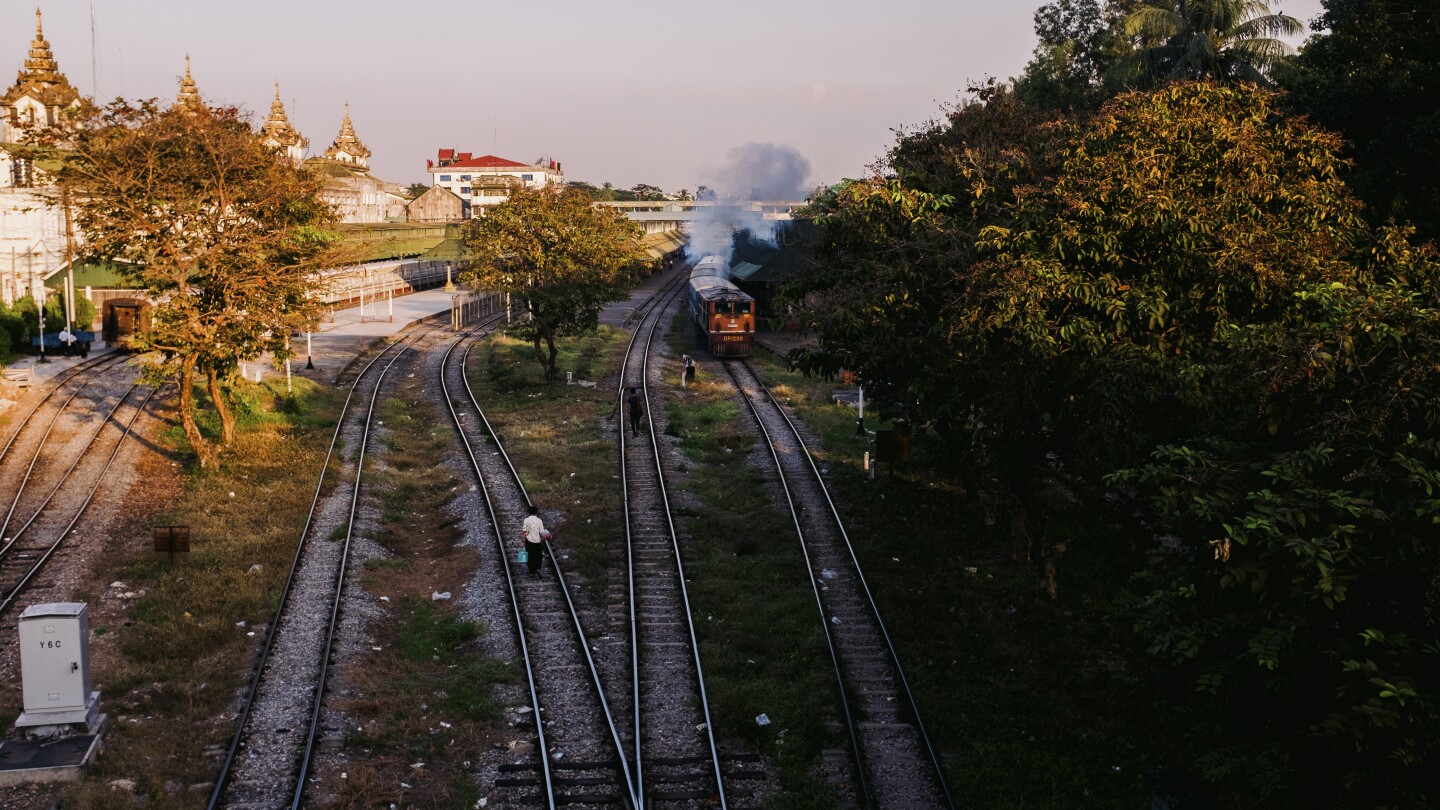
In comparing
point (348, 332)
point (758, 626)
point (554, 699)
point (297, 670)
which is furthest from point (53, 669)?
point (348, 332)

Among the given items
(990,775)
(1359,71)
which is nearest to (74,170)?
(990,775)

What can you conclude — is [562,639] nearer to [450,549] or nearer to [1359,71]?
[450,549]

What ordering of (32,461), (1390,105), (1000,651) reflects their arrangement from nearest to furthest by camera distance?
(1000,651) → (1390,105) → (32,461)

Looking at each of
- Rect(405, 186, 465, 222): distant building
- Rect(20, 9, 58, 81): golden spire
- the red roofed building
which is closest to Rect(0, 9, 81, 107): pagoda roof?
Rect(20, 9, 58, 81): golden spire

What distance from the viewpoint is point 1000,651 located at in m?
15.4

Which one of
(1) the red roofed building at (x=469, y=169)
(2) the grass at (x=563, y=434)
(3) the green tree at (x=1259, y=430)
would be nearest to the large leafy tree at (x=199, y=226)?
(2) the grass at (x=563, y=434)

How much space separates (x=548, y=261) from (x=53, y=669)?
1059 inches

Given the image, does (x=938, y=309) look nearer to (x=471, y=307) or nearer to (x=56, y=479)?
(x=56, y=479)

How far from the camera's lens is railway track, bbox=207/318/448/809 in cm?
1158

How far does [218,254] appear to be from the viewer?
973 inches

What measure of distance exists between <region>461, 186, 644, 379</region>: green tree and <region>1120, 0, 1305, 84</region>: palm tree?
1810 cm

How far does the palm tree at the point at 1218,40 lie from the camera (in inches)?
1289

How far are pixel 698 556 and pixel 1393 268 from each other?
1144 cm

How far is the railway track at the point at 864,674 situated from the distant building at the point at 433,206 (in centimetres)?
10470
